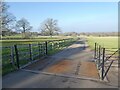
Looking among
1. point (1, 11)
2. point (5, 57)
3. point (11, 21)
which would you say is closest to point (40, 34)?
point (11, 21)

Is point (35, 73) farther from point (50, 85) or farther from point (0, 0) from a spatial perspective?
point (0, 0)

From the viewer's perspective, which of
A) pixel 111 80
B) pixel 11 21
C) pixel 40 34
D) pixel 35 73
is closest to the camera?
pixel 111 80

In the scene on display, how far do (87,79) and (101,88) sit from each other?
4.26 feet

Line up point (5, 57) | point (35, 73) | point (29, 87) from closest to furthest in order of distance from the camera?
point (29, 87), point (35, 73), point (5, 57)

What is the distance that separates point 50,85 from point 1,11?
3531cm

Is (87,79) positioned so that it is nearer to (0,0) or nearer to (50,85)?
(50,85)

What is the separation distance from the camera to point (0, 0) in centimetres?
3988

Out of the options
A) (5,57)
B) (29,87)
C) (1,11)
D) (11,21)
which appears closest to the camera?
(29,87)

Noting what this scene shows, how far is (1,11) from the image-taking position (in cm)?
3978

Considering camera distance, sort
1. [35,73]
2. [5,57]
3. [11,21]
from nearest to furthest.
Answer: [35,73]
[5,57]
[11,21]

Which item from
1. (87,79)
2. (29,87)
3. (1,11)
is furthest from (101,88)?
(1,11)

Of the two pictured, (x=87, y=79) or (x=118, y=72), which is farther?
(x=118, y=72)

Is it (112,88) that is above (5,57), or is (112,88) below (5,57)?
below

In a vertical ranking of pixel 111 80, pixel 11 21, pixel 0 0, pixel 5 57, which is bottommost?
pixel 111 80
